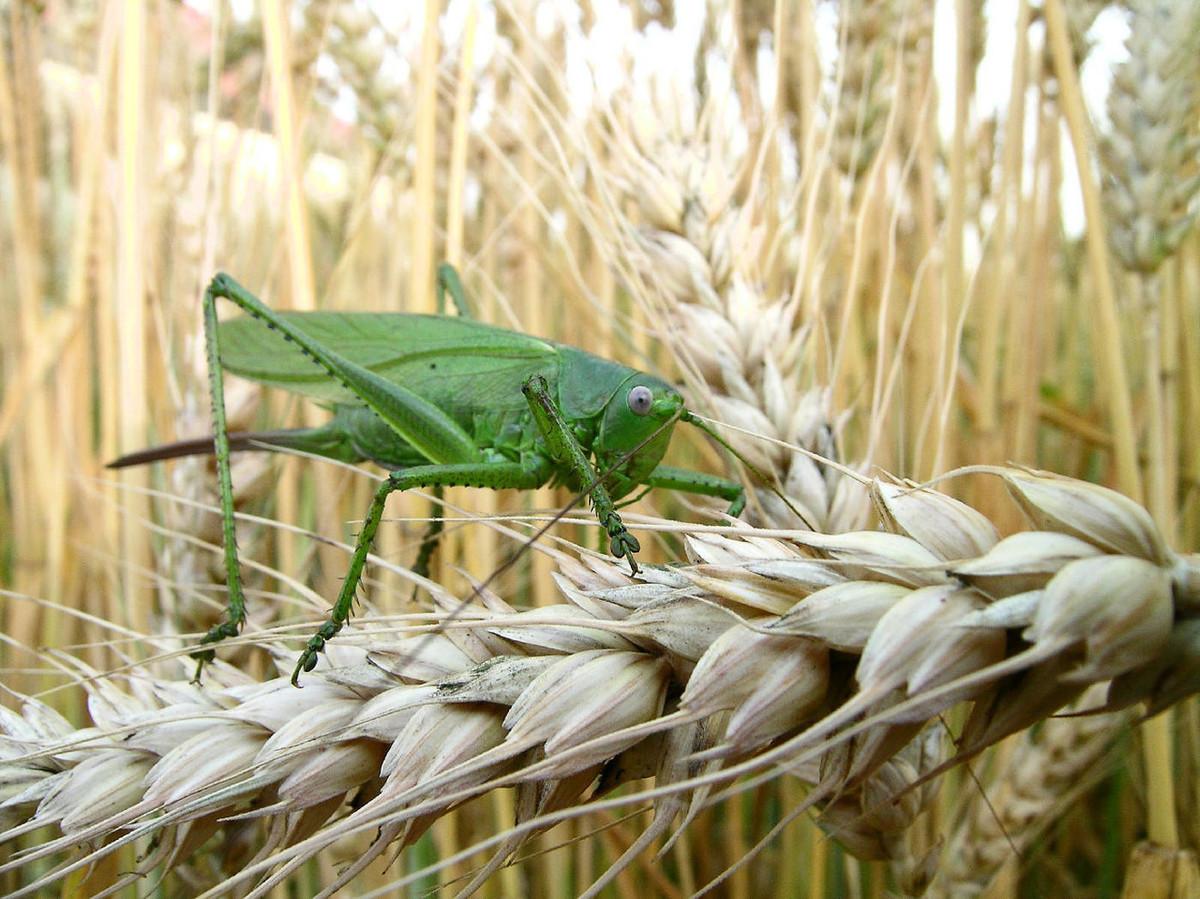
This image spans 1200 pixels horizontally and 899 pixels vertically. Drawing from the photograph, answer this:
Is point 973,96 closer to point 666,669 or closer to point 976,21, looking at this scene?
point 976,21

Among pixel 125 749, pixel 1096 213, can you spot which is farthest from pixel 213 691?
pixel 1096 213

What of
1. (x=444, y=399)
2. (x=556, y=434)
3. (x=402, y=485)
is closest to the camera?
(x=402, y=485)

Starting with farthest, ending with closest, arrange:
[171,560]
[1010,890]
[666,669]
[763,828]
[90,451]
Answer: [90,451]
[763,828]
[171,560]
[1010,890]
[666,669]

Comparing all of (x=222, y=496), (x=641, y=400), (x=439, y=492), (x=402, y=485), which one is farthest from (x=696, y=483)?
(x=222, y=496)

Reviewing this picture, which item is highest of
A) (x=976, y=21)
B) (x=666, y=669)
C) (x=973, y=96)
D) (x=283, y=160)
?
(x=976, y=21)

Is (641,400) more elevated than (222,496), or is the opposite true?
(641,400)

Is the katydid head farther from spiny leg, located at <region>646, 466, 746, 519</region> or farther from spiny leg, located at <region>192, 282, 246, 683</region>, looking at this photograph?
spiny leg, located at <region>192, 282, 246, 683</region>

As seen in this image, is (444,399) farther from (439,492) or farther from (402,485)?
(402,485)

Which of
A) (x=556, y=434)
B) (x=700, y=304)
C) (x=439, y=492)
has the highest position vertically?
(x=700, y=304)
